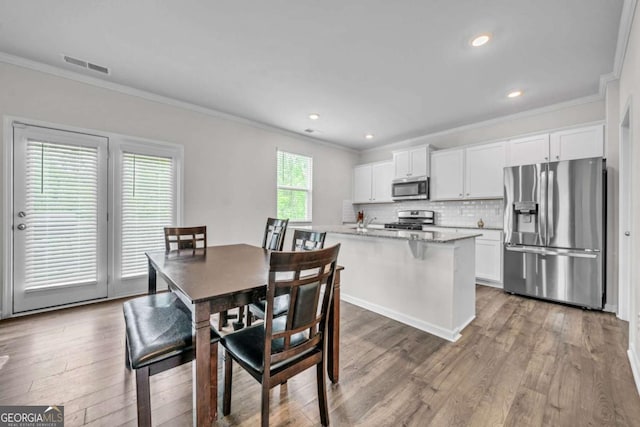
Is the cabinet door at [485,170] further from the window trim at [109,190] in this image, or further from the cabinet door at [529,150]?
the window trim at [109,190]

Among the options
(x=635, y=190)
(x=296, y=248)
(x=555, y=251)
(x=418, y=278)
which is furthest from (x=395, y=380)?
(x=555, y=251)

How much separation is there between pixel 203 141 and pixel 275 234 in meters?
2.14

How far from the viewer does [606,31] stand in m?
2.21

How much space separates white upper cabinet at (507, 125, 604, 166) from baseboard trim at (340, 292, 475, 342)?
257cm

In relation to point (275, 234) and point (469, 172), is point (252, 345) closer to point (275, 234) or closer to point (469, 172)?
point (275, 234)

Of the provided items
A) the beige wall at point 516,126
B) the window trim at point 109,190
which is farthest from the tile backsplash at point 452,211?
the window trim at point 109,190

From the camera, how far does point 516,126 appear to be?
161 inches

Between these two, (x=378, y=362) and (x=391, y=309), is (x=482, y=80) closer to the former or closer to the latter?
(x=391, y=309)

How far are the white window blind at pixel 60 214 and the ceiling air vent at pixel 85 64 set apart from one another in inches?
33.9

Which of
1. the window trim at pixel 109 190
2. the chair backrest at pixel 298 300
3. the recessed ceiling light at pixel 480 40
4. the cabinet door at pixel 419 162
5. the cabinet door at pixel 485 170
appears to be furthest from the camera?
the cabinet door at pixel 419 162

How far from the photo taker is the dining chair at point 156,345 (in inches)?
46.1

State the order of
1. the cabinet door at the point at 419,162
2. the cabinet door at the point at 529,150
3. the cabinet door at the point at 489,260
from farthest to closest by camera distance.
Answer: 1. the cabinet door at the point at 419,162
2. the cabinet door at the point at 489,260
3. the cabinet door at the point at 529,150

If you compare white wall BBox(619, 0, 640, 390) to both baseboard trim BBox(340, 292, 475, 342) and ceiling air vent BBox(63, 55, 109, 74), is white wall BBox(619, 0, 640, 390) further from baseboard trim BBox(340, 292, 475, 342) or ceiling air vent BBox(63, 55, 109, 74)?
ceiling air vent BBox(63, 55, 109, 74)

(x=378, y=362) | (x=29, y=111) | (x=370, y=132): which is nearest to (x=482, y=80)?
(x=370, y=132)
